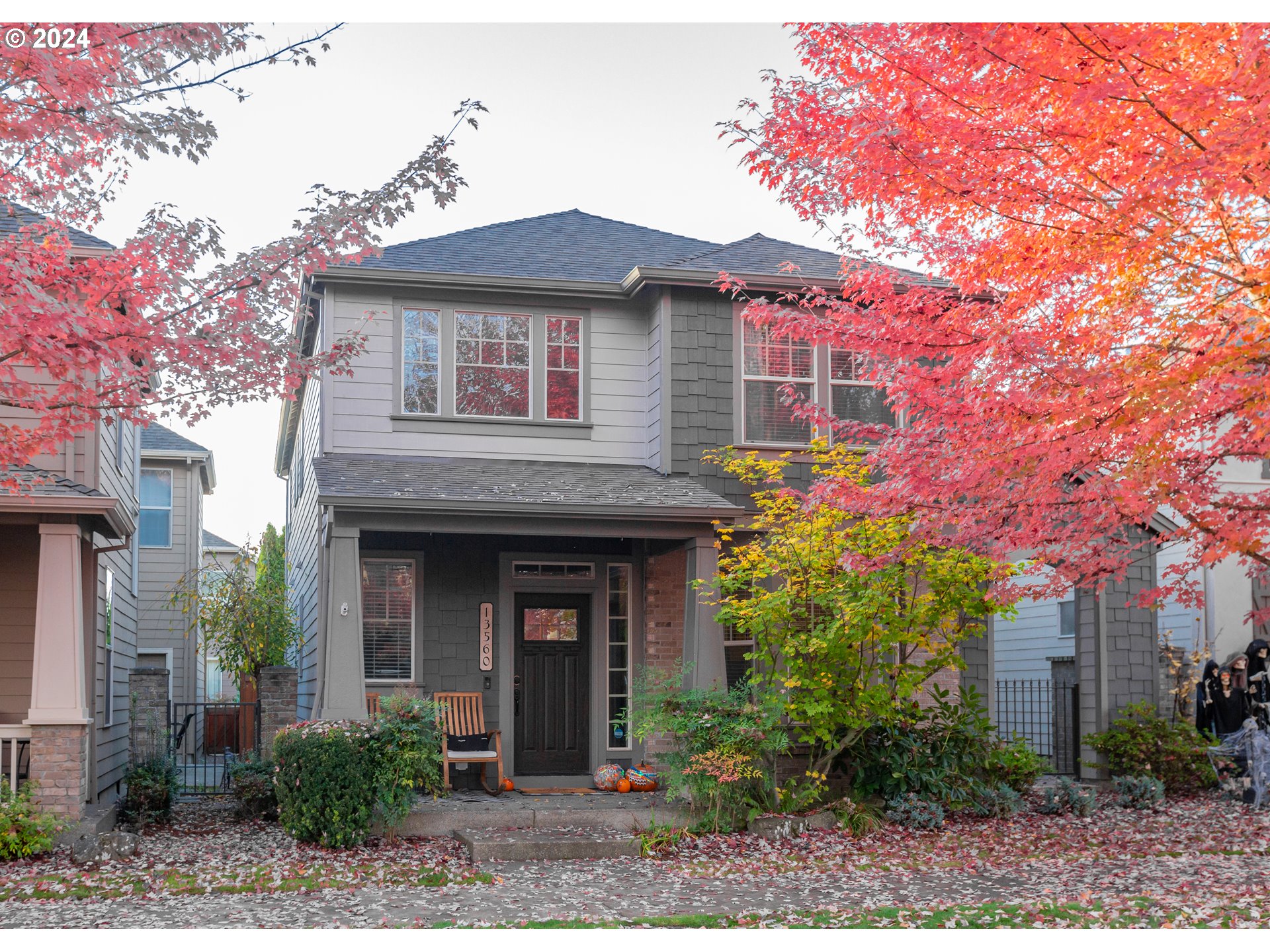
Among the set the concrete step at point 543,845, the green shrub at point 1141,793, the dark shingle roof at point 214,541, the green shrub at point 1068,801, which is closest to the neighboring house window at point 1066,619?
the green shrub at point 1141,793

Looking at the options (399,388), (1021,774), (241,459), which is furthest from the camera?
(241,459)

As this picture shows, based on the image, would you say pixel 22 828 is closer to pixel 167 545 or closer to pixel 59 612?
pixel 59 612

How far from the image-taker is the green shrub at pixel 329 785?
31.7ft

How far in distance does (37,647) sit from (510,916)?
4.94m

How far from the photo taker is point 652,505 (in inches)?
459

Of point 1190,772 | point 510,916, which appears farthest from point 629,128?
point 1190,772

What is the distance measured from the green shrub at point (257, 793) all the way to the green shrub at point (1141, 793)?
864cm

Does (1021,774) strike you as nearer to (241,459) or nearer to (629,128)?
(629,128)

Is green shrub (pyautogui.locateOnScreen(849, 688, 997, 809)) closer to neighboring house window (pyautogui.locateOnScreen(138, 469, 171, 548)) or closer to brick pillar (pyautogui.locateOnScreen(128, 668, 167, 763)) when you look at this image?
brick pillar (pyautogui.locateOnScreen(128, 668, 167, 763))

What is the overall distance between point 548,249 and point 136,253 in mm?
7242

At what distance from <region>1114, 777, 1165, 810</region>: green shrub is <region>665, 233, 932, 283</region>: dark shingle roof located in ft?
20.5

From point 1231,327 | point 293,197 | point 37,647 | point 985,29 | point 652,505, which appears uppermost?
point 985,29

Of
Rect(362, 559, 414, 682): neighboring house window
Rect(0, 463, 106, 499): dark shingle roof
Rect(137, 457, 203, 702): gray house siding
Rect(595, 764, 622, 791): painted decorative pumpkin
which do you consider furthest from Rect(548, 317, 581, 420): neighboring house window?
Rect(137, 457, 203, 702): gray house siding

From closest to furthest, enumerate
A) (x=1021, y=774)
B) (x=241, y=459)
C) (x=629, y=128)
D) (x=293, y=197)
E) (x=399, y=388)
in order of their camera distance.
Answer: (x=293, y=197), (x=629, y=128), (x=1021, y=774), (x=399, y=388), (x=241, y=459)
